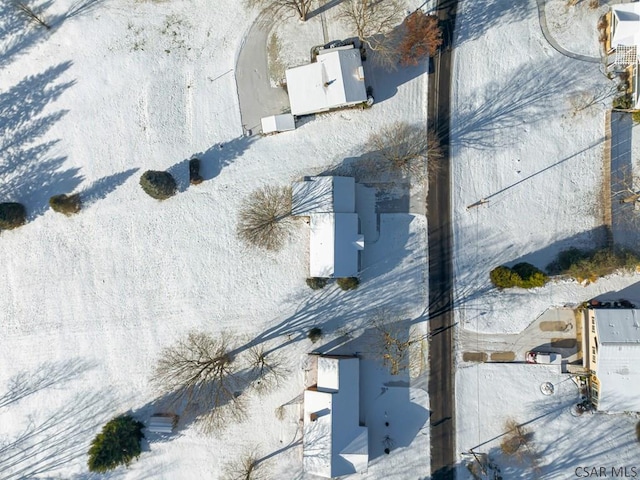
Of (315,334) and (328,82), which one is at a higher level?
(328,82)

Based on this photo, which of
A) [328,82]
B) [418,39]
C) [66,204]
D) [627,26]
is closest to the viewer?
[627,26]

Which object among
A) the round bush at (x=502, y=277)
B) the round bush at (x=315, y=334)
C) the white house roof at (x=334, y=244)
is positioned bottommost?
the round bush at (x=315, y=334)

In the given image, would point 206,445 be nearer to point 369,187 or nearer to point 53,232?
point 53,232

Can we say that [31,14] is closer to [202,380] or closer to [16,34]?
[16,34]

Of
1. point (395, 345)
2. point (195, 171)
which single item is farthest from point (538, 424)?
point (195, 171)

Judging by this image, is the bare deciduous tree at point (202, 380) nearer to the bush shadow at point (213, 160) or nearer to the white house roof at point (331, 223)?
the white house roof at point (331, 223)

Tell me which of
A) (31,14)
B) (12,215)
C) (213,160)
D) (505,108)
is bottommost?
(12,215)

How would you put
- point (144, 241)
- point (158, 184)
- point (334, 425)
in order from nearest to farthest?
point (334, 425) → point (158, 184) → point (144, 241)
